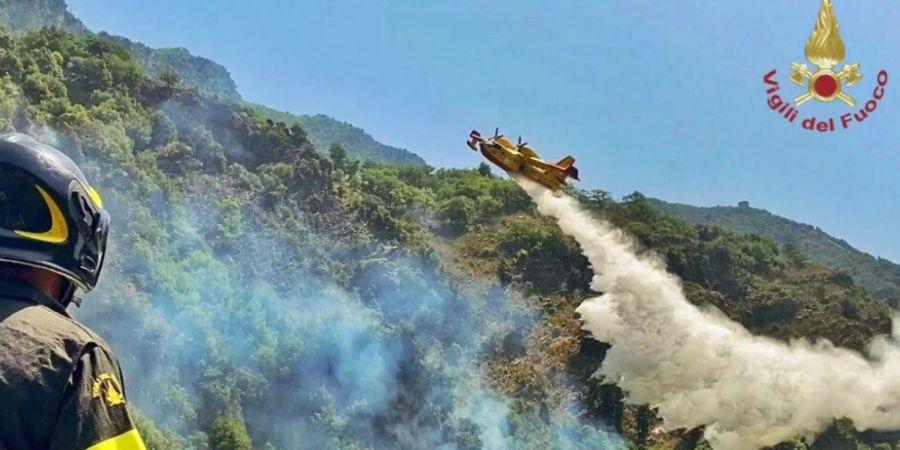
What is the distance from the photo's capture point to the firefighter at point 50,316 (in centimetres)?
223

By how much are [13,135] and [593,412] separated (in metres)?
40.0

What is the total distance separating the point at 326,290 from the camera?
126ft

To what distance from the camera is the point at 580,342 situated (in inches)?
1817

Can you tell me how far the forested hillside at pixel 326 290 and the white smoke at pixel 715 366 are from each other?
2068mm

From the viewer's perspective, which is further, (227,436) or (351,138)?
(351,138)

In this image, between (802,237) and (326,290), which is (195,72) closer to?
(802,237)

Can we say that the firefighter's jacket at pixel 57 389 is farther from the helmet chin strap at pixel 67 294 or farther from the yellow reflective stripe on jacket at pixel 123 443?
the helmet chin strap at pixel 67 294

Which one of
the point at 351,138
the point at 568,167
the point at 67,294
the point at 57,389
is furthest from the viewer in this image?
the point at 351,138

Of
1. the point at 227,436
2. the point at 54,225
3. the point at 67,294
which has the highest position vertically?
the point at 54,225

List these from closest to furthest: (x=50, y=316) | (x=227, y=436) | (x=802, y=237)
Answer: (x=50, y=316) < (x=227, y=436) < (x=802, y=237)

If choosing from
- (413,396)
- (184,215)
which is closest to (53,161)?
(413,396)

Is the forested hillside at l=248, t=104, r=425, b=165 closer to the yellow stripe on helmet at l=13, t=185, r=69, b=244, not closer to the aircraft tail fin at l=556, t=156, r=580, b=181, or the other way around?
the aircraft tail fin at l=556, t=156, r=580, b=181

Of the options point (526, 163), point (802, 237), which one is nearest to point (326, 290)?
point (526, 163)

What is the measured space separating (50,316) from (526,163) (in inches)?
1201
